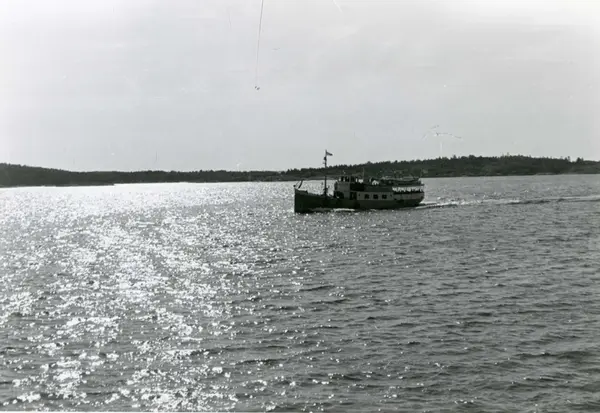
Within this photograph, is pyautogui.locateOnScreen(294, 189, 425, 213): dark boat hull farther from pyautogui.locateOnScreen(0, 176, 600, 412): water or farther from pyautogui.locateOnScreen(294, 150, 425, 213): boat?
pyautogui.locateOnScreen(0, 176, 600, 412): water

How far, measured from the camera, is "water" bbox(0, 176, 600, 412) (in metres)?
17.4

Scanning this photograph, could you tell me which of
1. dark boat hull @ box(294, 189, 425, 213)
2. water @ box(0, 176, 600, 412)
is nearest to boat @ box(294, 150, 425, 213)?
dark boat hull @ box(294, 189, 425, 213)

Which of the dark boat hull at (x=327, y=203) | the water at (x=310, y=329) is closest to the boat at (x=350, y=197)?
the dark boat hull at (x=327, y=203)

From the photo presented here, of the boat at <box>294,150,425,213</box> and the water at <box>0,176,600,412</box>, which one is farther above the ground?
the boat at <box>294,150,425,213</box>

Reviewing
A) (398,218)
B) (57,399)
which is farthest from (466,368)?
(398,218)

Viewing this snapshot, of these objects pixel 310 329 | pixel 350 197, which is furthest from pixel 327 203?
pixel 310 329

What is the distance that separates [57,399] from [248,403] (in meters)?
5.87

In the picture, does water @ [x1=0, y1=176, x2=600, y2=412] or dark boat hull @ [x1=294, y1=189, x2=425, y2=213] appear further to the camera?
dark boat hull @ [x1=294, y1=189, x2=425, y2=213]

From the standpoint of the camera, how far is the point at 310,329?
24.3 meters

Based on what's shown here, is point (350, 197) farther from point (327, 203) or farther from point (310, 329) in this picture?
point (310, 329)

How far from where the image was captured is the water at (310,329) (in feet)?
A: 57.2

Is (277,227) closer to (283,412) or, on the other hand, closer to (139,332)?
(139,332)

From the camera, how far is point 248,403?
16734mm

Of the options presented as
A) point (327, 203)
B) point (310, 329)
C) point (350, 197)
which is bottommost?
point (310, 329)
